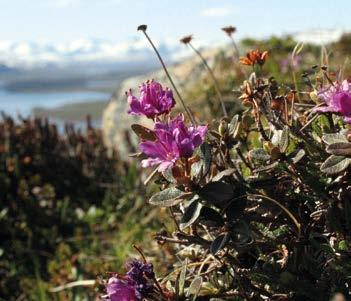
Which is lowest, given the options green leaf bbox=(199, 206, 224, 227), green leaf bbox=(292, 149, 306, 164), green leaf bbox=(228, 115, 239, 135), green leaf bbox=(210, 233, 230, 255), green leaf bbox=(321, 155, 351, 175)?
green leaf bbox=(210, 233, 230, 255)

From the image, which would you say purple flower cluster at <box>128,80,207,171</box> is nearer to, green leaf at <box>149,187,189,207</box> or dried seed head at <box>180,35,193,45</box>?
green leaf at <box>149,187,189,207</box>

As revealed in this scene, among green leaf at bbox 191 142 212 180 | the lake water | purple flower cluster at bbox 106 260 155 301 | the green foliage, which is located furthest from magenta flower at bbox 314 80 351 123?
the lake water

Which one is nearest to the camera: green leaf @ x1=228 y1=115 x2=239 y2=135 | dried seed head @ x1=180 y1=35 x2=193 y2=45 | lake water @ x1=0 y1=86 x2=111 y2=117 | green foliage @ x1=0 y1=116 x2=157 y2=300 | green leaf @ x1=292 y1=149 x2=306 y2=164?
green leaf @ x1=292 y1=149 x2=306 y2=164

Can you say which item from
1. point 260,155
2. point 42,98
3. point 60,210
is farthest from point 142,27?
point 42,98

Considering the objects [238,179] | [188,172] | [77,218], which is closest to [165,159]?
[188,172]

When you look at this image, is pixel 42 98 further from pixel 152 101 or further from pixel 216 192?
pixel 216 192

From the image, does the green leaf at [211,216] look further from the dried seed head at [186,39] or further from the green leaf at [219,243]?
the dried seed head at [186,39]

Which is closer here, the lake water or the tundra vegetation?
the tundra vegetation
